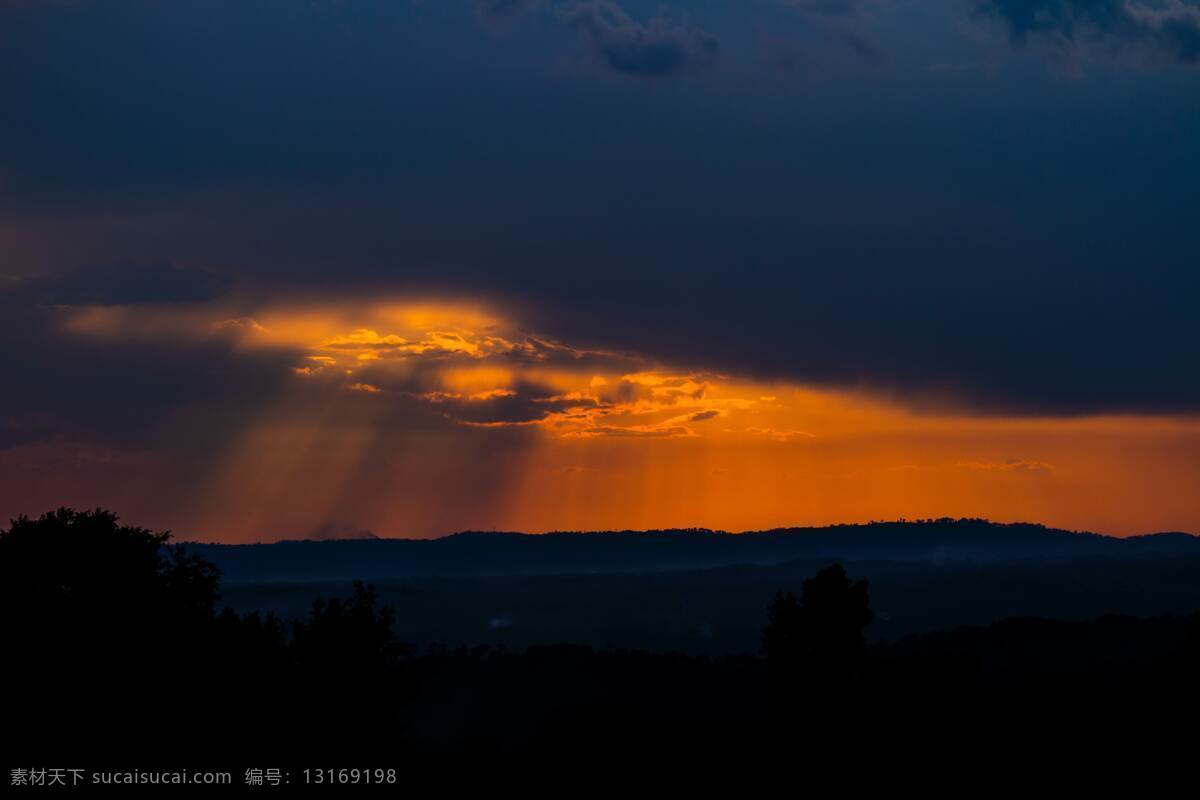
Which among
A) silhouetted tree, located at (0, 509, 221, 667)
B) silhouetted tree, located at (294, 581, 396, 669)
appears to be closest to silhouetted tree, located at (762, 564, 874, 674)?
silhouetted tree, located at (294, 581, 396, 669)

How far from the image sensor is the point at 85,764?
89.2 metres

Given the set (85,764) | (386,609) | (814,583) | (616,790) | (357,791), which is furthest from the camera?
(814,583)

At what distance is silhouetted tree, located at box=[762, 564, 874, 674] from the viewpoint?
522 feet

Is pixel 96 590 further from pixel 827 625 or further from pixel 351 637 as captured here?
pixel 827 625

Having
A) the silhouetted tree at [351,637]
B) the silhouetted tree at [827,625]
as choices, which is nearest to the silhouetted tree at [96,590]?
the silhouetted tree at [351,637]

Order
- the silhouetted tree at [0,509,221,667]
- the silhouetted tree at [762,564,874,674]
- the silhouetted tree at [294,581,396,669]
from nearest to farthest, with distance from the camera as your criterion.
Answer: the silhouetted tree at [0,509,221,667] < the silhouetted tree at [294,581,396,669] < the silhouetted tree at [762,564,874,674]

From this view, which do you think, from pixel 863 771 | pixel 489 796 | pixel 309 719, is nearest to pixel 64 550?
pixel 309 719

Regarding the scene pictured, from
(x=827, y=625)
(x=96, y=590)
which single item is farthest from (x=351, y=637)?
(x=827, y=625)

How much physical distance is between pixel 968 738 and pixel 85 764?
9842 cm

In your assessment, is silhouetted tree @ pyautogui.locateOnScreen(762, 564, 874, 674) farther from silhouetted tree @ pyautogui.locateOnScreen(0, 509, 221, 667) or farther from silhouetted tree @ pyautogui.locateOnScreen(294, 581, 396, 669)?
silhouetted tree @ pyautogui.locateOnScreen(0, 509, 221, 667)

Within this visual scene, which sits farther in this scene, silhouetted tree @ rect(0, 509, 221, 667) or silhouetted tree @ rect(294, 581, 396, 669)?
silhouetted tree @ rect(294, 581, 396, 669)

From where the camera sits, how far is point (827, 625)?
525 ft

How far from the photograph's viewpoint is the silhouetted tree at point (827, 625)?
15900 cm

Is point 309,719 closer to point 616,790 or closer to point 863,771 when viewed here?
point 616,790
